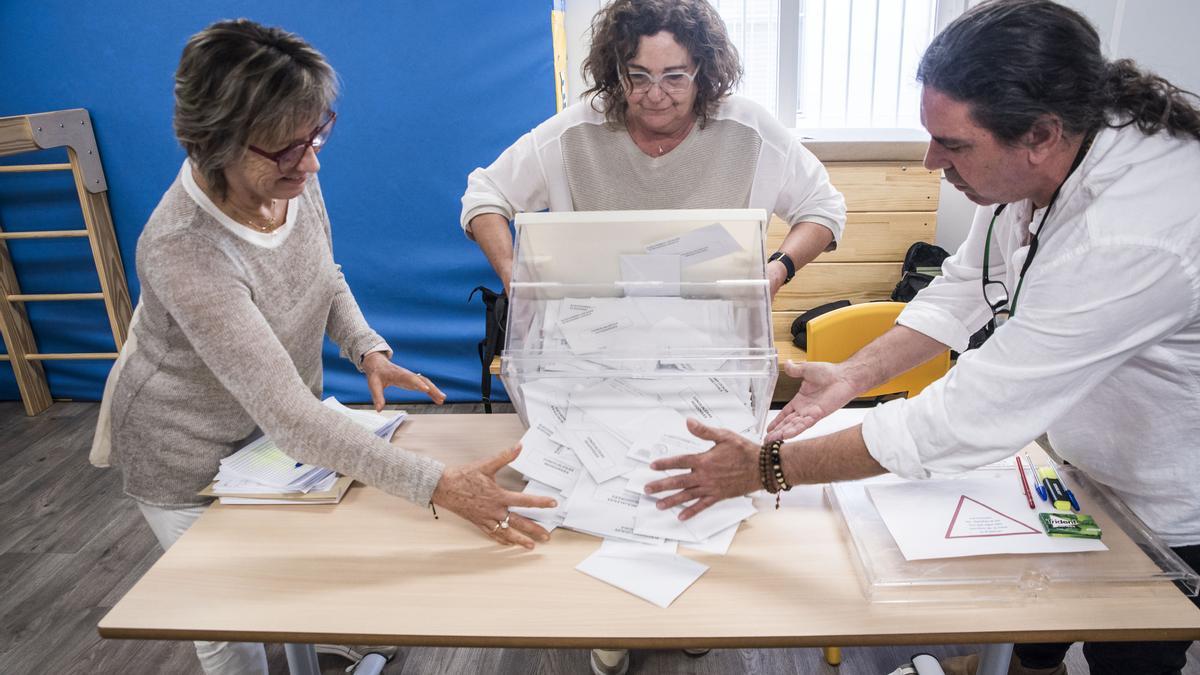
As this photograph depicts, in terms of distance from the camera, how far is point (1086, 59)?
99 cm

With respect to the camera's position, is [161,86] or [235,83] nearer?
[235,83]

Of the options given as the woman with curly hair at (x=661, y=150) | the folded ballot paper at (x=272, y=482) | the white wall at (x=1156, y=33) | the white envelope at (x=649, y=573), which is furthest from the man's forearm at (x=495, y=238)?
the white wall at (x=1156, y=33)

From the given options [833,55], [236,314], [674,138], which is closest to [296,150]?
[236,314]

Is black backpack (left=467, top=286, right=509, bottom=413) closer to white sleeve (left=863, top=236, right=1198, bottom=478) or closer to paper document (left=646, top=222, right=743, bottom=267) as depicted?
paper document (left=646, top=222, right=743, bottom=267)

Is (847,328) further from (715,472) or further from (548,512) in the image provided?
(548,512)

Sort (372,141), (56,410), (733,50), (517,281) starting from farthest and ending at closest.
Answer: (56,410), (372,141), (733,50), (517,281)

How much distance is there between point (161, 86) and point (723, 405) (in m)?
3.07

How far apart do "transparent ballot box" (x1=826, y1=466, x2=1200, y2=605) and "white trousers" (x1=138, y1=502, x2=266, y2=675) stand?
116 cm

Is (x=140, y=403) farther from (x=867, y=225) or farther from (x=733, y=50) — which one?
(x=867, y=225)

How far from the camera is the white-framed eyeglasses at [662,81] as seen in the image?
155cm

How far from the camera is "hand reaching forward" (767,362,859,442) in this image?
143cm

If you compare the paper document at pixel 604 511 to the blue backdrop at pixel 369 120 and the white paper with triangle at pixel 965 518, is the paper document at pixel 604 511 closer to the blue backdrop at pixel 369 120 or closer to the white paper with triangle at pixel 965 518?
the white paper with triangle at pixel 965 518

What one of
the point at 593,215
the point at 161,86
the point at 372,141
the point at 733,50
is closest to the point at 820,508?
the point at 593,215

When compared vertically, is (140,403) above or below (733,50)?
below
